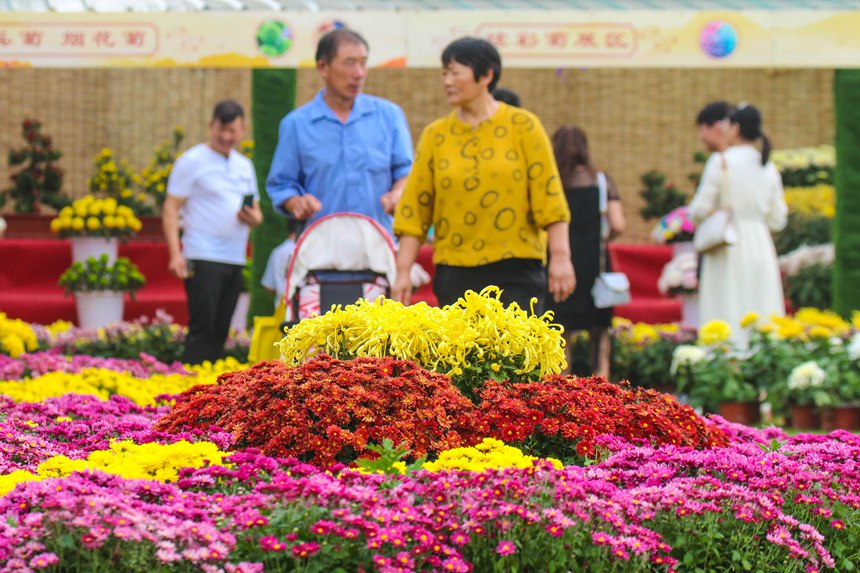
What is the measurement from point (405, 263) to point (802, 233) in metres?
8.71

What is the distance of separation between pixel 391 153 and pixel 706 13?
2.75 meters

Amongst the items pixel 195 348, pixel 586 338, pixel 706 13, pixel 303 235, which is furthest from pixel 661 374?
pixel 303 235

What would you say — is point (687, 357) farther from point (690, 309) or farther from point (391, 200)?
point (391, 200)

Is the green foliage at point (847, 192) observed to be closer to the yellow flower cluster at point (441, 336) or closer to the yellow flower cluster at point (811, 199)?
Result: the yellow flower cluster at point (811, 199)

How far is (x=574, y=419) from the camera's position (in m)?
4.43

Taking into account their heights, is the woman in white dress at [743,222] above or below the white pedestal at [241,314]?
above

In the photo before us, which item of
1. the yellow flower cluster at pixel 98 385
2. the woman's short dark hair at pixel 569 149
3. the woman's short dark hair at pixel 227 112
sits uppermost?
the woman's short dark hair at pixel 227 112

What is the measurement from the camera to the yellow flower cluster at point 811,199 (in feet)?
47.7

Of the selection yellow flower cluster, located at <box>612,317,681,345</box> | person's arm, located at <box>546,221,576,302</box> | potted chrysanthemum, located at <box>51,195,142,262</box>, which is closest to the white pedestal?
potted chrysanthemum, located at <box>51,195,142,262</box>

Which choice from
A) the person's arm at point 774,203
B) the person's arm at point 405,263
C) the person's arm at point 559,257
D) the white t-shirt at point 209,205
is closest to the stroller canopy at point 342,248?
the person's arm at point 405,263

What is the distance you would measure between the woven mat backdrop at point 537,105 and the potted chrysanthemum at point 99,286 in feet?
12.8

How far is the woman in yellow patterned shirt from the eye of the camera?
627cm

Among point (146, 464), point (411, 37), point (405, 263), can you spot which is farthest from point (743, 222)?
point (146, 464)

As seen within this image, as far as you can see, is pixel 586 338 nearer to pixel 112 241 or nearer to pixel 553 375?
Result: pixel 112 241
